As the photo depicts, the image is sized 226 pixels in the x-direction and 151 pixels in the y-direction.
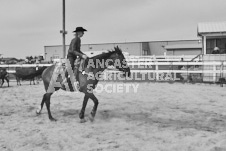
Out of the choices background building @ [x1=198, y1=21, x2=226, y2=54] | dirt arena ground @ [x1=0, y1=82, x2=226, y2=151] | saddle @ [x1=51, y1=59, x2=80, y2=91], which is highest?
background building @ [x1=198, y1=21, x2=226, y2=54]

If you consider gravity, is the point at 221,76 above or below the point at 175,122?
Result: above

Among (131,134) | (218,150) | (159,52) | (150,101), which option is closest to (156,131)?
(131,134)

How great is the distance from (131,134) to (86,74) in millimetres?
2226

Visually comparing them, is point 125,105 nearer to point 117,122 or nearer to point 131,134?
point 117,122

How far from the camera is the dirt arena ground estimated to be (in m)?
4.55

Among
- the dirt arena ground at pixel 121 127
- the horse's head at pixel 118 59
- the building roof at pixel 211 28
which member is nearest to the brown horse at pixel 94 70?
the horse's head at pixel 118 59

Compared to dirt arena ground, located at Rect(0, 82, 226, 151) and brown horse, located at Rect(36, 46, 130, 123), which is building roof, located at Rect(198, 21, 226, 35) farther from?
brown horse, located at Rect(36, 46, 130, 123)

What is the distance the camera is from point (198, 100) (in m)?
9.62

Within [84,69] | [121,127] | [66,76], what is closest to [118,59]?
[84,69]

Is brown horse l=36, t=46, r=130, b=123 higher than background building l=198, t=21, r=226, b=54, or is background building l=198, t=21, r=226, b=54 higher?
background building l=198, t=21, r=226, b=54

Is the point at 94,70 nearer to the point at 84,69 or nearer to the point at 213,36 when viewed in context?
the point at 84,69

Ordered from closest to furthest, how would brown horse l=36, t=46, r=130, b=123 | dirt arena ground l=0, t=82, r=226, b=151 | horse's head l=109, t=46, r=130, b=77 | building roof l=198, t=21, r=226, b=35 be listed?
dirt arena ground l=0, t=82, r=226, b=151 < brown horse l=36, t=46, r=130, b=123 < horse's head l=109, t=46, r=130, b=77 < building roof l=198, t=21, r=226, b=35

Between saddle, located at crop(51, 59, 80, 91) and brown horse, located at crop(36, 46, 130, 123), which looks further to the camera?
saddle, located at crop(51, 59, 80, 91)

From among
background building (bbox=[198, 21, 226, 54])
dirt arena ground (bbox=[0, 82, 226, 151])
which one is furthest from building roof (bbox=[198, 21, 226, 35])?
dirt arena ground (bbox=[0, 82, 226, 151])
